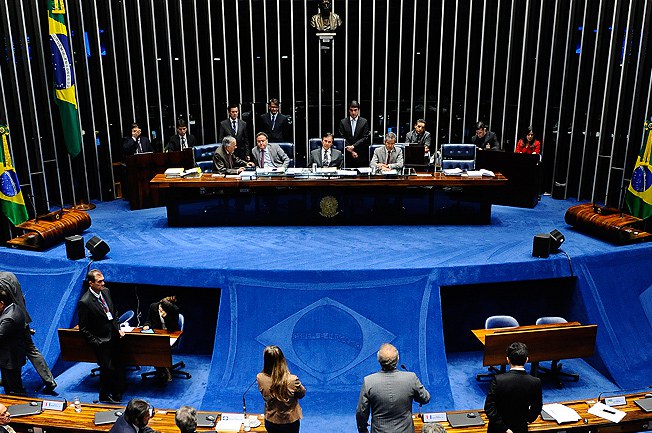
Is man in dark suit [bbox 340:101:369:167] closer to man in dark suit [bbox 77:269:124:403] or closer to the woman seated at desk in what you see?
the woman seated at desk

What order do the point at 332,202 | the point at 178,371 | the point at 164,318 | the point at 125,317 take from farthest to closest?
1. the point at 332,202
2. the point at 125,317
3. the point at 178,371
4. the point at 164,318

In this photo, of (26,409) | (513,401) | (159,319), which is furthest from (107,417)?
(513,401)

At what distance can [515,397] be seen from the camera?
378 cm

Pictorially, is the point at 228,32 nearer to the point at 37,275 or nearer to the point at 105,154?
the point at 105,154

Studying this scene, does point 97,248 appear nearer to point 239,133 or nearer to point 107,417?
point 107,417

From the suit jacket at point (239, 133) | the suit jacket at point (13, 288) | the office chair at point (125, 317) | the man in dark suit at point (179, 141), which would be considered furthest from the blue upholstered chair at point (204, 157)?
the suit jacket at point (13, 288)

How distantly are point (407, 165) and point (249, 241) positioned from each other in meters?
2.56

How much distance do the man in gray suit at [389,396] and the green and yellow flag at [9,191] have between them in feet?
19.9

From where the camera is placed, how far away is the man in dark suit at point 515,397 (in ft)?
12.4

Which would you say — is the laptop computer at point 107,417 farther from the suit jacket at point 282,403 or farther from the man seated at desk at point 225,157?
the man seated at desk at point 225,157

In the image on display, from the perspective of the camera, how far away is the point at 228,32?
11.1 meters

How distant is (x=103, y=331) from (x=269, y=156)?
12.8ft

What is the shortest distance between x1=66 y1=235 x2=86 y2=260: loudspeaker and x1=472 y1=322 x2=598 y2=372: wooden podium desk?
4803 millimetres

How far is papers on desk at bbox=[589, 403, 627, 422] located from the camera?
4363 mm
